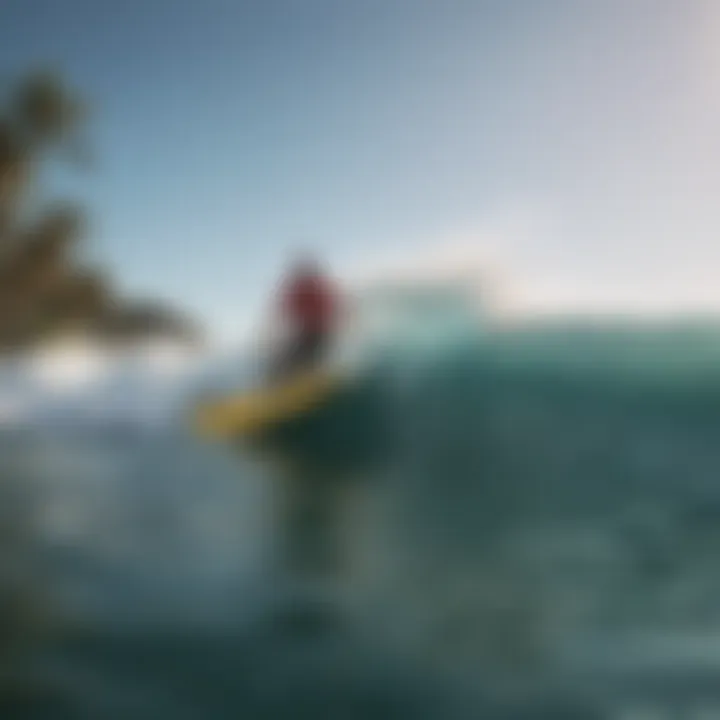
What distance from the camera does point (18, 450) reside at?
134cm

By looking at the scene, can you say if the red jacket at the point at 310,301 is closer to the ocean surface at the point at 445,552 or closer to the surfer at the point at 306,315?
the surfer at the point at 306,315

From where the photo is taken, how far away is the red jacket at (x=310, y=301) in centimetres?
132

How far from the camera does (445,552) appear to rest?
4.20ft

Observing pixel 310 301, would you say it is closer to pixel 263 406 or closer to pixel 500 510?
pixel 263 406

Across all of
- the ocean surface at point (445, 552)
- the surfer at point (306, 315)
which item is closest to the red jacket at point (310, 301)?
the surfer at point (306, 315)

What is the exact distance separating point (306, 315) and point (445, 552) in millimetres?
378

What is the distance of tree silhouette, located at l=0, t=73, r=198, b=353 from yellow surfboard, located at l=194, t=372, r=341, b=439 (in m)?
0.11

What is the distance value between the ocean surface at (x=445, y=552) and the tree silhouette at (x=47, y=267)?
0.50 feet

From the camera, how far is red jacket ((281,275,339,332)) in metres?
A: 1.32

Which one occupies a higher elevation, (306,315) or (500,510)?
(306,315)

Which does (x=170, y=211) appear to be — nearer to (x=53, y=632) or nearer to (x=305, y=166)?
(x=305, y=166)

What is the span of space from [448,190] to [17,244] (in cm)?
62

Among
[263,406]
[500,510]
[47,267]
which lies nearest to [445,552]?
[500,510]

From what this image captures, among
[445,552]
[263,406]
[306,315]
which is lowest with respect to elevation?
[445,552]
